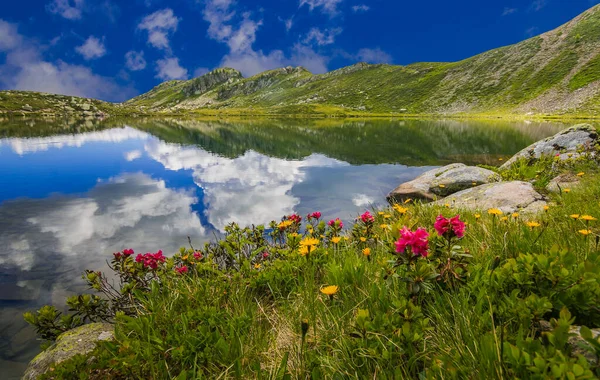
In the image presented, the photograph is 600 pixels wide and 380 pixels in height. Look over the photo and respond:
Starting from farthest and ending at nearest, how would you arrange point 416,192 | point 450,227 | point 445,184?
point 445,184
point 416,192
point 450,227

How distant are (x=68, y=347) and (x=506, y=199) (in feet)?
34.5

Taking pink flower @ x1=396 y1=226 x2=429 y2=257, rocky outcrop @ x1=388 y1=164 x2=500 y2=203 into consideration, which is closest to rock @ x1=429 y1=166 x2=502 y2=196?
rocky outcrop @ x1=388 y1=164 x2=500 y2=203

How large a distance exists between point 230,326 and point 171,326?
2.67 feet

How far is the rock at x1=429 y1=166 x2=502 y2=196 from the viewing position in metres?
13.5

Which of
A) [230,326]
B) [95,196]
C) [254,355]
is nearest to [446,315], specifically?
[254,355]

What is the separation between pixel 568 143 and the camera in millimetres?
14984

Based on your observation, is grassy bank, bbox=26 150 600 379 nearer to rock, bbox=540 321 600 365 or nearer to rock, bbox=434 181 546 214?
rock, bbox=540 321 600 365

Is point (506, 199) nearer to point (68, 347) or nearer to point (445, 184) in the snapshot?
point (445, 184)

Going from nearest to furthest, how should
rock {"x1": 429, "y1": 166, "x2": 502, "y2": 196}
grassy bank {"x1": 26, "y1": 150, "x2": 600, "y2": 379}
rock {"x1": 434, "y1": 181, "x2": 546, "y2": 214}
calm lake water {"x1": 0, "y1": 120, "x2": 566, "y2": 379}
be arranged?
grassy bank {"x1": 26, "y1": 150, "x2": 600, "y2": 379} < calm lake water {"x1": 0, "y1": 120, "x2": 566, "y2": 379} < rock {"x1": 434, "y1": 181, "x2": 546, "y2": 214} < rock {"x1": 429, "y1": 166, "x2": 502, "y2": 196}

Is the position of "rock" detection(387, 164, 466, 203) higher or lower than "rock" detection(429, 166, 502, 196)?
lower

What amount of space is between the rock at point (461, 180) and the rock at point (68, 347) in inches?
Result: 510

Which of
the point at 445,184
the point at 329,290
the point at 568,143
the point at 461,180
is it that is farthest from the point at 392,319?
the point at 568,143

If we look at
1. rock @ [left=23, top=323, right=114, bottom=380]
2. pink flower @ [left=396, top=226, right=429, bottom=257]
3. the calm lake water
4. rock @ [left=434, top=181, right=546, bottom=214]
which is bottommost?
the calm lake water

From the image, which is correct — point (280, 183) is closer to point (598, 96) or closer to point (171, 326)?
point (171, 326)
